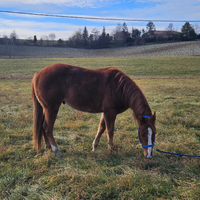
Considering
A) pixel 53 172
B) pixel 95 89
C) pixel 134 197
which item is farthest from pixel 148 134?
pixel 53 172

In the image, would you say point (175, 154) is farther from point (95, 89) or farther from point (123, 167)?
point (95, 89)

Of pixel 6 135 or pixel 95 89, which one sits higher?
pixel 95 89

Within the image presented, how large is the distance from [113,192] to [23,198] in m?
1.33

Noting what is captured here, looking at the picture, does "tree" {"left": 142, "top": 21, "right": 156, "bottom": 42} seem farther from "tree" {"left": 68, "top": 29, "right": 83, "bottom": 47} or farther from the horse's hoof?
the horse's hoof

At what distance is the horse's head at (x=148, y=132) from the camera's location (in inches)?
132

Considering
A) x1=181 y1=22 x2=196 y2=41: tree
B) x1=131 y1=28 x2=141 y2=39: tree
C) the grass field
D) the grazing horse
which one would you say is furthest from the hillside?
the grazing horse

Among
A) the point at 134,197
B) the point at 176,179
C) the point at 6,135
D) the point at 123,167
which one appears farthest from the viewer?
the point at 6,135

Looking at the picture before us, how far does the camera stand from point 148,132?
3369mm

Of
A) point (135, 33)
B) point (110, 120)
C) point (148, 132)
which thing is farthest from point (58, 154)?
point (135, 33)

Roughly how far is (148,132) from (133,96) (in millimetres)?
854

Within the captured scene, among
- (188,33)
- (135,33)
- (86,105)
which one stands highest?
(135,33)

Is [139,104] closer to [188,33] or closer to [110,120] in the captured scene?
[110,120]

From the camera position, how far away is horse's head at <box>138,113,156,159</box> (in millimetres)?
3362

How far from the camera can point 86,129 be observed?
18.0 ft
